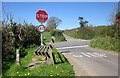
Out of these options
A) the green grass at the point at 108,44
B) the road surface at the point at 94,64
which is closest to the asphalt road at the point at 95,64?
the road surface at the point at 94,64

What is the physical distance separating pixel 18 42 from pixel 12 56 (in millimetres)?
7843

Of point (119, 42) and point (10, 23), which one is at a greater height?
point (10, 23)

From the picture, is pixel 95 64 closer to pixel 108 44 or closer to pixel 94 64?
pixel 94 64

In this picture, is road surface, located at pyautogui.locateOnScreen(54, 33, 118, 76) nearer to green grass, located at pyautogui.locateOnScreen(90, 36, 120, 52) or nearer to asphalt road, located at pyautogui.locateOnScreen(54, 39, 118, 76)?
asphalt road, located at pyautogui.locateOnScreen(54, 39, 118, 76)

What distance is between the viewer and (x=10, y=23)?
23.2m

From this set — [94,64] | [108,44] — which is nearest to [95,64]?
[94,64]

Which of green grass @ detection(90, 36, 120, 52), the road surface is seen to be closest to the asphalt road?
the road surface

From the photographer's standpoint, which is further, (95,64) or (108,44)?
(108,44)

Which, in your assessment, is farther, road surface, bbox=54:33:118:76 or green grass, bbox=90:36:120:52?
green grass, bbox=90:36:120:52

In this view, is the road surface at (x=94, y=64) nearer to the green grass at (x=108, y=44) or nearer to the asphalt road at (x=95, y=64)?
the asphalt road at (x=95, y=64)

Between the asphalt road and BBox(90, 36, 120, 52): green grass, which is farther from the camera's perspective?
BBox(90, 36, 120, 52): green grass

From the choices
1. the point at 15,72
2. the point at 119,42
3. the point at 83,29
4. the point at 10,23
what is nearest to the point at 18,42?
the point at 10,23

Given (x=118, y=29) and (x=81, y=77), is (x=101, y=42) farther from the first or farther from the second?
(x=81, y=77)

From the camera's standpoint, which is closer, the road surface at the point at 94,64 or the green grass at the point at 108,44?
the road surface at the point at 94,64
